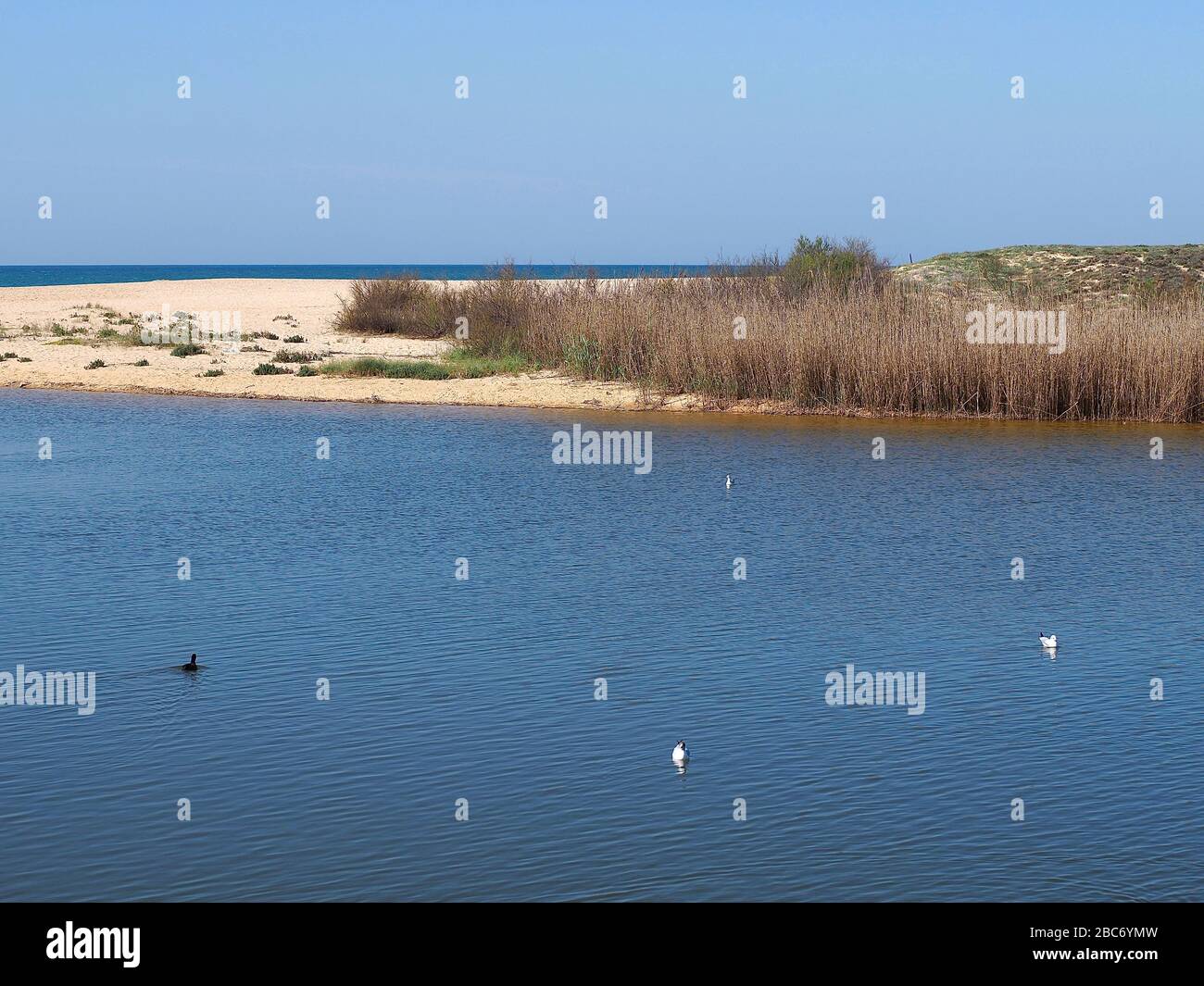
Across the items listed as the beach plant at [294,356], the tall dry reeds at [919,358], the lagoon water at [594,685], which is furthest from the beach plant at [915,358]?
the beach plant at [294,356]

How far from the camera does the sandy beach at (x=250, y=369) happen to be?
35.0 m

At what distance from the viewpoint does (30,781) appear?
10.2m

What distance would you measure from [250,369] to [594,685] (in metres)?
28.1

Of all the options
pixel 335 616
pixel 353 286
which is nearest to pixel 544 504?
pixel 335 616

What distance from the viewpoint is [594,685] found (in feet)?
41.0

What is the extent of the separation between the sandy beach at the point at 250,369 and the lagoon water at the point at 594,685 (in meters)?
10.9

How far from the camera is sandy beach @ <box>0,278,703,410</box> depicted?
3497cm

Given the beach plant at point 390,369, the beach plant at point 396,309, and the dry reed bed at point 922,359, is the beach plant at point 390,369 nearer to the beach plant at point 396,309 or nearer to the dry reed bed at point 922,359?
the dry reed bed at point 922,359

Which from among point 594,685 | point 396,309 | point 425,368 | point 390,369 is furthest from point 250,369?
point 594,685

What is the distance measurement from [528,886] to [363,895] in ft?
3.07

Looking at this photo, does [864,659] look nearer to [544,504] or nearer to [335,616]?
[335,616]

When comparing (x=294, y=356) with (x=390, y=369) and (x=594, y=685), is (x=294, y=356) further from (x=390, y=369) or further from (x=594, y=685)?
(x=594, y=685)

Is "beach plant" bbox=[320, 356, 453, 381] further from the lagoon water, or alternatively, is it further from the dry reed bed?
the lagoon water

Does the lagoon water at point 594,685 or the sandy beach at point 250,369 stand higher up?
the sandy beach at point 250,369
